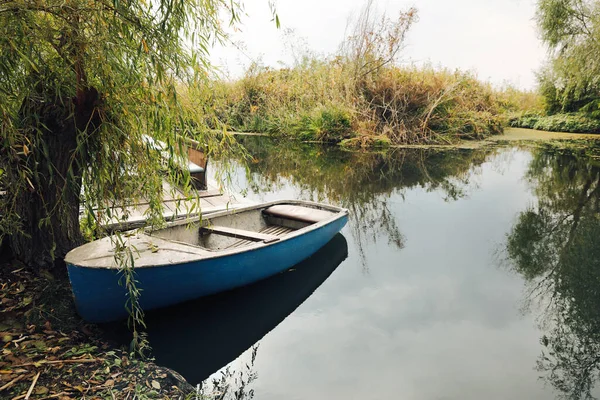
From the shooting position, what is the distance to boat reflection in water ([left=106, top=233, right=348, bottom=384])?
3.34 meters

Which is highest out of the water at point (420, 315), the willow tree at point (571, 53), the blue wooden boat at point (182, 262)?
the willow tree at point (571, 53)

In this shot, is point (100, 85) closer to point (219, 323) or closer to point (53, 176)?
point (53, 176)

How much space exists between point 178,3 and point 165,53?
0.30 m

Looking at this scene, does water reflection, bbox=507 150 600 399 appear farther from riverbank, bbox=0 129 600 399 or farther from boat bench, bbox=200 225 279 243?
riverbank, bbox=0 129 600 399

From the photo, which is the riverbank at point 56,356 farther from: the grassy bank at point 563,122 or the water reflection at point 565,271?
the grassy bank at point 563,122

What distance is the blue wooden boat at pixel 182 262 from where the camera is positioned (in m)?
3.14

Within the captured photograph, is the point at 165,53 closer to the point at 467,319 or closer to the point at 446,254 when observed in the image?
the point at 467,319

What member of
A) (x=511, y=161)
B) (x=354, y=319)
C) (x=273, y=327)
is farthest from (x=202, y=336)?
(x=511, y=161)

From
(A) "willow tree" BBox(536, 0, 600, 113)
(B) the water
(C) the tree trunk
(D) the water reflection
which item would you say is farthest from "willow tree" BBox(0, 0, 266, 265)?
(A) "willow tree" BBox(536, 0, 600, 113)

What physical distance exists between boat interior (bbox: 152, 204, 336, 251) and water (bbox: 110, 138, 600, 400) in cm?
51

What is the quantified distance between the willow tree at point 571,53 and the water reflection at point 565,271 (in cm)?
1203

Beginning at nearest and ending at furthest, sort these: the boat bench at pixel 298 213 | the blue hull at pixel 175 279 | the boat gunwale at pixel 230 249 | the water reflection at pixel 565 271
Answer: the blue hull at pixel 175 279
the boat gunwale at pixel 230 249
the water reflection at pixel 565 271
the boat bench at pixel 298 213

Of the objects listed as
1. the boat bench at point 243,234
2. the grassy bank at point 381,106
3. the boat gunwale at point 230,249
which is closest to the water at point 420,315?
the boat bench at point 243,234

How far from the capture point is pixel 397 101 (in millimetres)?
14703
